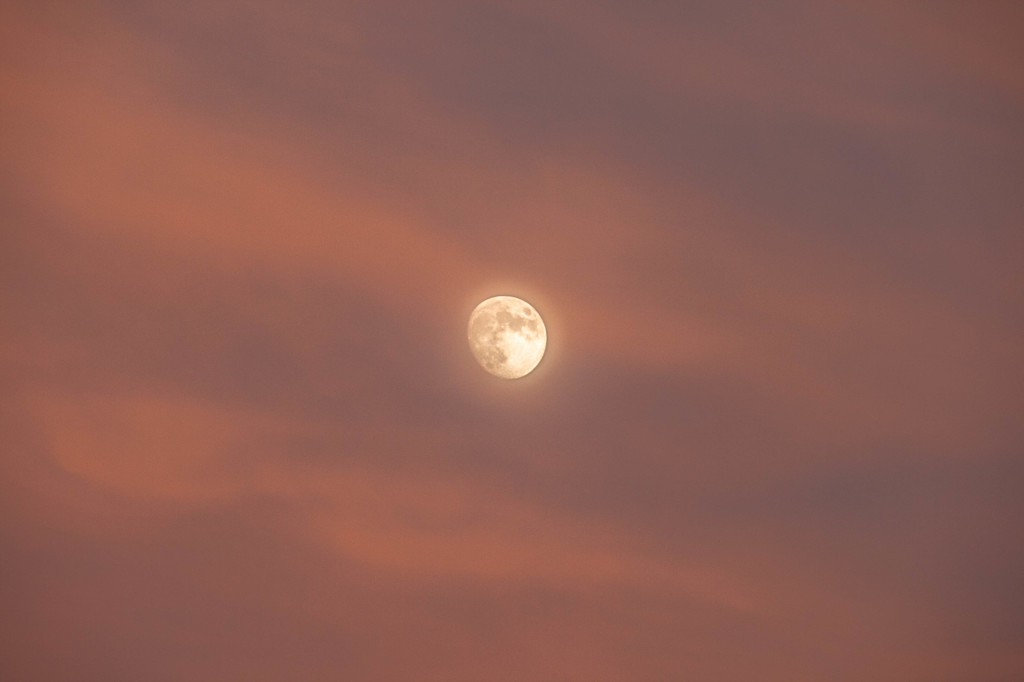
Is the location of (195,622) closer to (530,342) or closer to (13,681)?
(13,681)

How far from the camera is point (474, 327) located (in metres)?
16.3

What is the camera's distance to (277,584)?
17.5 meters

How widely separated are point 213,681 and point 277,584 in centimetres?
199

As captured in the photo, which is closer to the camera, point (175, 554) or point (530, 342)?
point (530, 342)

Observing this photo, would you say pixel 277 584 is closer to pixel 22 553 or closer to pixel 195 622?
pixel 195 622

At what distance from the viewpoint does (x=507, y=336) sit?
16.1 meters

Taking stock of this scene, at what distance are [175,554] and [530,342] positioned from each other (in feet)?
24.4

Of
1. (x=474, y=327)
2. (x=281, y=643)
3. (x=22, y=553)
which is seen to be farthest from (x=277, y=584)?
(x=474, y=327)

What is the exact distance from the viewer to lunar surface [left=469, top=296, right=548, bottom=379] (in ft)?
52.4

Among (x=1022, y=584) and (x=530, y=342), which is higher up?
(x=530, y=342)

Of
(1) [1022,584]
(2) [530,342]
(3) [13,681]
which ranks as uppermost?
(2) [530,342]

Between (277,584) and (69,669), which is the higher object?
(277,584)

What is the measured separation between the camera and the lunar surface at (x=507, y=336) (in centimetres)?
1598

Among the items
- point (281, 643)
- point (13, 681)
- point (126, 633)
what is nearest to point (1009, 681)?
point (281, 643)
